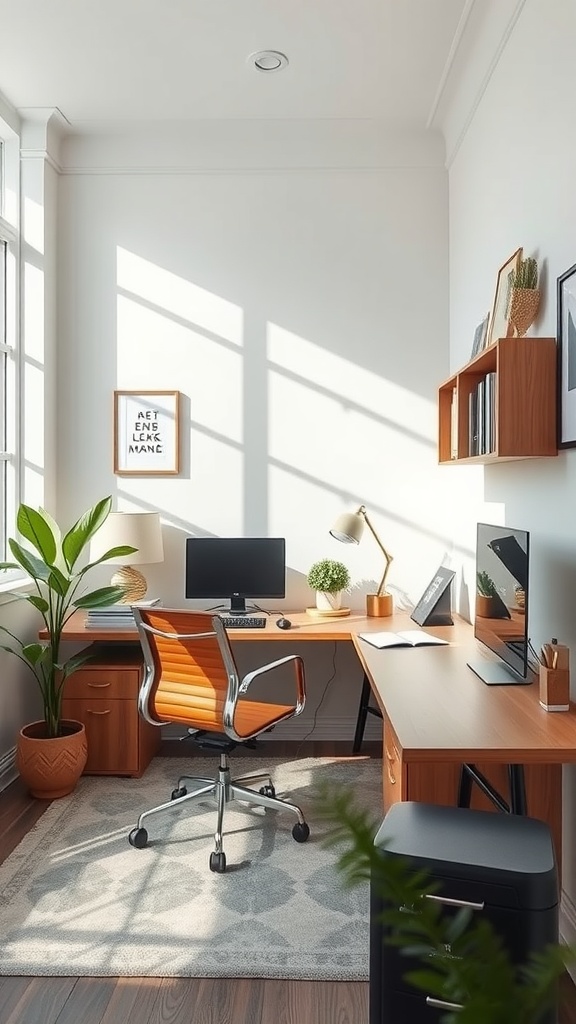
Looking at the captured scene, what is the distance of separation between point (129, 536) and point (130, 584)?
0.83 feet

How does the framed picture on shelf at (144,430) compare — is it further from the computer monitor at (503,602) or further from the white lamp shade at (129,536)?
the computer monitor at (503,602)

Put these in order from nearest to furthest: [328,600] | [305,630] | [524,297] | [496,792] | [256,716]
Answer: [496,792], [524,297], [256,716], [305,630], [328,600]

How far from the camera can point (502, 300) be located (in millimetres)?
2959

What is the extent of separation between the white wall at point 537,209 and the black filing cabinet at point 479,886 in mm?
633

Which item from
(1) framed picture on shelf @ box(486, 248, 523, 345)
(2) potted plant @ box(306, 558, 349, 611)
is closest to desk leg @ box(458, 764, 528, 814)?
(1) framed picture on shelf @ box(486, 248, 523, 345)

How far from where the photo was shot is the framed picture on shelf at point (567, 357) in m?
2.28

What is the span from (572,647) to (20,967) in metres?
1.79

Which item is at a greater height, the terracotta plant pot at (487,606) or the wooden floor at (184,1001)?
the terracotta plant pot at (487,606)

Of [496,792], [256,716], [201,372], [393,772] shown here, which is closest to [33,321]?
[201,372]

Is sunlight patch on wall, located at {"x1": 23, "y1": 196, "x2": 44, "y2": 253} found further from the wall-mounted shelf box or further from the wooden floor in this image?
the wooden floor

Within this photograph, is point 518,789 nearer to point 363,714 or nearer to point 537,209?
point 537,209

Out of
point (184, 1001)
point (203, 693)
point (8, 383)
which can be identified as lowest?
point (184, 1001)

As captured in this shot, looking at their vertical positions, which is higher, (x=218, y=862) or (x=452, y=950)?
(x=452, y=950)

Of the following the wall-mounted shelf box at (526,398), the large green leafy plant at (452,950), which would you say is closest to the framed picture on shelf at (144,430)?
the wall-mounted shelf box at (526,398)
